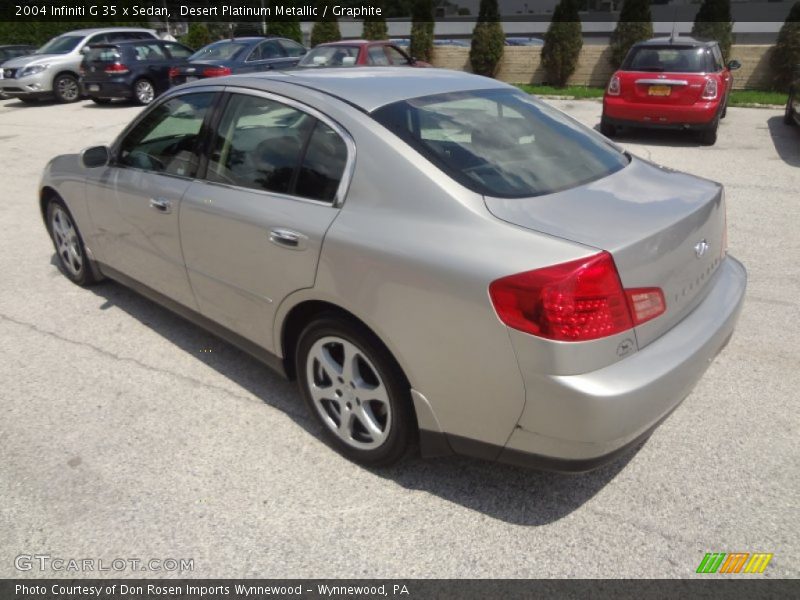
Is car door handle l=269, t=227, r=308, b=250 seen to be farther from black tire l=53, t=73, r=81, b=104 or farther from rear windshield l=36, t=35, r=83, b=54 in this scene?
rear windshield l=36, t=35, r=83, b=54

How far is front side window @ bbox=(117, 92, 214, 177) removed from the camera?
3.41 m

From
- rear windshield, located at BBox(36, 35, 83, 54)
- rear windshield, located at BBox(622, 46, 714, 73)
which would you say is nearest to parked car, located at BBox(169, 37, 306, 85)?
rear windshield, located at BBox(36, 35, 83, 54)

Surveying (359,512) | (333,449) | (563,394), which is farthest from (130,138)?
(563,394)

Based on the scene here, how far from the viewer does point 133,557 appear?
2408 millimetres

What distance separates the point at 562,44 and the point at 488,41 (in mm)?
2367

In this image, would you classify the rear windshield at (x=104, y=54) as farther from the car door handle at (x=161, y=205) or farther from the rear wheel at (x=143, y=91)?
the car door handle at (x=161, y=205)

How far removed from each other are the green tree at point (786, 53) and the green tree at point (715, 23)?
1964 mm

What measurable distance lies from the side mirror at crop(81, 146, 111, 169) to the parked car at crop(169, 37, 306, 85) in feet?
32.7

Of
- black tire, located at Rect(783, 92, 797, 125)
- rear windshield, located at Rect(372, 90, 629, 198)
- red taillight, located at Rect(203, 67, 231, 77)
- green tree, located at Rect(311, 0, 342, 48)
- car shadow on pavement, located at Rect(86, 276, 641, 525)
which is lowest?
car shadow on pavement, located at Rect(86, 276, 641, 525)

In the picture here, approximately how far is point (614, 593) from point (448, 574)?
57 centimetres

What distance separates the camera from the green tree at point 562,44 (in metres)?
18.1

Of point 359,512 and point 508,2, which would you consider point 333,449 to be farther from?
point 508,2

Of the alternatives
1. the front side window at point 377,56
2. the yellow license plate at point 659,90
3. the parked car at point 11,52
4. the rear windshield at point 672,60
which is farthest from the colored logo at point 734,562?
the parked car at point 11,52

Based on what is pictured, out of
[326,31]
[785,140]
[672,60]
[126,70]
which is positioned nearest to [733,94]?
[785,140]
